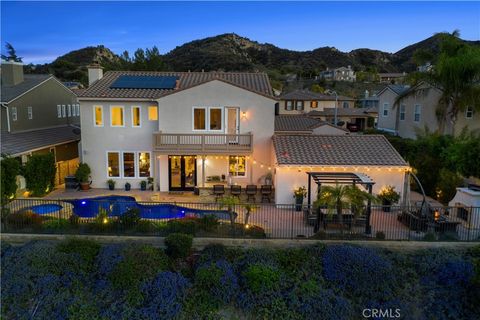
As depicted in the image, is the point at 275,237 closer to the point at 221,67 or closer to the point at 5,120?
the point at 5,120

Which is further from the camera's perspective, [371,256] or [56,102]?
[56,102]

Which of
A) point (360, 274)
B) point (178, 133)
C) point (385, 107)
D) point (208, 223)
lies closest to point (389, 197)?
point (360, 274)

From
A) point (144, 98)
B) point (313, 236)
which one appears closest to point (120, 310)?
point (313, 236)

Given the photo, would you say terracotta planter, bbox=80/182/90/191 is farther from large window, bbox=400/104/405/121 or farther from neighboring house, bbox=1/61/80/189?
large window, bbox=400/104/405/121

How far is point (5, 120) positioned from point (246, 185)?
15.3 metres

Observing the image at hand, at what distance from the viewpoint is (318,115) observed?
5141cm

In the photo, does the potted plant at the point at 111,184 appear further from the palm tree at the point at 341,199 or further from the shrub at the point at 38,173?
the palm tree at the point at 341,199

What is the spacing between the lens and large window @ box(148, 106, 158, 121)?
21.6 m

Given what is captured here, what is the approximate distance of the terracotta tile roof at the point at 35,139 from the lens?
19844 millimetres

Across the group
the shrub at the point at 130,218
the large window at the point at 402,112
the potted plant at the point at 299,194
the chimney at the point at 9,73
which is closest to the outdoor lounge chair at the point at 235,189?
the potted plant at the point at 299,194

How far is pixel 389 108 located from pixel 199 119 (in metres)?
23.6

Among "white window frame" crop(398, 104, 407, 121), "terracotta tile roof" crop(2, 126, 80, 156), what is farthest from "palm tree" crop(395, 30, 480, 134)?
"terracotta tile roof" crop(2, 126, 80, 156)

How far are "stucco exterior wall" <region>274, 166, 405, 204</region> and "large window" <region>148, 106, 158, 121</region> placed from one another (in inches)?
326

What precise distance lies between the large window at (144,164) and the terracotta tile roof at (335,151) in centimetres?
782
